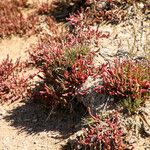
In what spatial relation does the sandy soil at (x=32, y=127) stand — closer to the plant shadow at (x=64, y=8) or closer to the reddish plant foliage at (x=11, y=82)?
the reddish plant foliage at (x=11, y=82)

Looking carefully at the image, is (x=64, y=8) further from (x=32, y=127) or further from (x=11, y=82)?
(x=32, y=127)

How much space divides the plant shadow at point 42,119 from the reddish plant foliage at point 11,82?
374mm

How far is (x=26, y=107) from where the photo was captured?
775cm

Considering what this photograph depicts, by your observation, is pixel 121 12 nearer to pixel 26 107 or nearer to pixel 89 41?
pixel 89 41

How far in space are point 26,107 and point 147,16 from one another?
3254 mm

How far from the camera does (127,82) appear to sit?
6.34 metres

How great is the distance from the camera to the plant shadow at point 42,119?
7.00 metres

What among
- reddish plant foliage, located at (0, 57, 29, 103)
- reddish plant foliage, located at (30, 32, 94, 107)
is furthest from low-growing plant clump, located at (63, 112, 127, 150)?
reddish plant foliage, located at (0, 57, 29, 103)

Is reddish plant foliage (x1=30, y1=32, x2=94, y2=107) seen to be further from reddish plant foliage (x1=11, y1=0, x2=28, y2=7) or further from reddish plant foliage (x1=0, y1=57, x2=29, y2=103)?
reddish plant foliage (x1=11, y1=0, x2=28, y2=7)

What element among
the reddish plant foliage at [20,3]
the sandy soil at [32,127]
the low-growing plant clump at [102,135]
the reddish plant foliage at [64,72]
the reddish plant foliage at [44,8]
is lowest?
the sandy soil at [32,127]

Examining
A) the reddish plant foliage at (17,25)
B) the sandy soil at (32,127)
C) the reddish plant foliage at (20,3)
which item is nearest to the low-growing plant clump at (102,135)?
the sandy soil at (32,127)

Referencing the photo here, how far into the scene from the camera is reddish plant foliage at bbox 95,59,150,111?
623 cm

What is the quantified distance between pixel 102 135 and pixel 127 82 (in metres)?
0.96

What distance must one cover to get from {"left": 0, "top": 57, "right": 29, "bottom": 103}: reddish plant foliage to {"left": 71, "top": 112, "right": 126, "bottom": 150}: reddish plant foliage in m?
2.19
